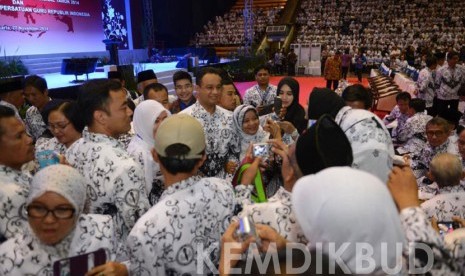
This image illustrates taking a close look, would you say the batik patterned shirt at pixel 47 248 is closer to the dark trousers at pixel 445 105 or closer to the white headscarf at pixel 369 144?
the white headscarf at pixel 369 144

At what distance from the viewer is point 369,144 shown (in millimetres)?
1746

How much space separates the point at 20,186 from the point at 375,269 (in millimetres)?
1309

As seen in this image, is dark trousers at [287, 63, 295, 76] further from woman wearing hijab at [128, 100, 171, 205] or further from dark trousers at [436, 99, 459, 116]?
woman wearing hijab at [128, 100, 171, 205]

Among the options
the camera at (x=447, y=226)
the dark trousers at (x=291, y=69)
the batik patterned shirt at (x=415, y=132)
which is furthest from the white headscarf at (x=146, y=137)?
the dark trousers at (x=291, y=69)

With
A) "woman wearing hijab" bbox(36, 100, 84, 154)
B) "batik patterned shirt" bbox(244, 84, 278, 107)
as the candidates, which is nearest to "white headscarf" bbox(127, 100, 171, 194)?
"woman wearing hijab" bbox(36, 100, 84, 154)

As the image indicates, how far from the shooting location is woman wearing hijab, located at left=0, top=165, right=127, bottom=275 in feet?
4.06

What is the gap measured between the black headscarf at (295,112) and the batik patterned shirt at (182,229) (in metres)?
2.09

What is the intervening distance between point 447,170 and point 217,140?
1510 mm

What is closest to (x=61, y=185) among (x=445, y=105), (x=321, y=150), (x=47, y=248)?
(x=47, y=248)

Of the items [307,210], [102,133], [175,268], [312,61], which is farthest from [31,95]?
[312,61]

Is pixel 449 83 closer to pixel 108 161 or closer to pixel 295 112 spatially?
pixel 295 112

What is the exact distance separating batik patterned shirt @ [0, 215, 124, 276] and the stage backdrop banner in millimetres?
10311

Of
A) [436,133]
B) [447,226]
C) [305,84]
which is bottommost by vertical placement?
[305,84]

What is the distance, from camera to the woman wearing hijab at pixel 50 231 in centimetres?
124
